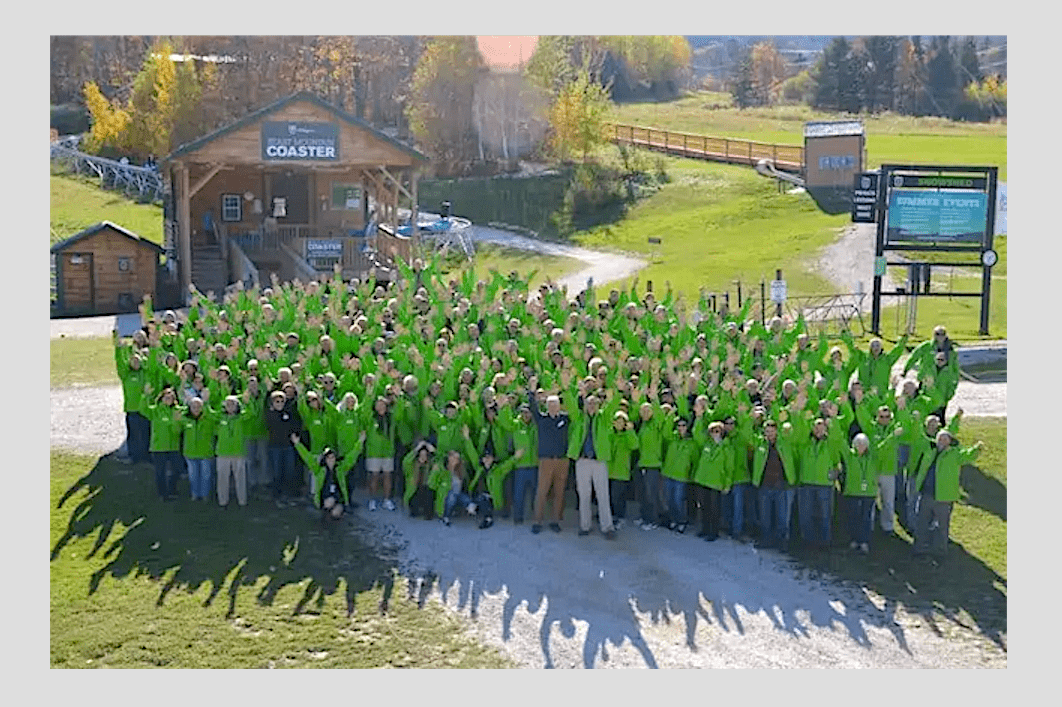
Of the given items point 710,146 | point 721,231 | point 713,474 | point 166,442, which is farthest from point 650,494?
point 710,146

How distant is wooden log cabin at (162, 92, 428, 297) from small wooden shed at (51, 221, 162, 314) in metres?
0.85

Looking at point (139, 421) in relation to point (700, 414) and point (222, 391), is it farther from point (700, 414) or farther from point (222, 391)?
point (700, 414)

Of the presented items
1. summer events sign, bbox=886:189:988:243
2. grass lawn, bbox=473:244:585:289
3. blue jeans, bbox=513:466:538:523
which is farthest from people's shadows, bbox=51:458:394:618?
grass lawn, bbox=473:244:585:289

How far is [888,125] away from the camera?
141 ft

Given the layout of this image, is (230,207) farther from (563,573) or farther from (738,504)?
(563,573)

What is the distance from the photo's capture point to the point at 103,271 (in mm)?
28312

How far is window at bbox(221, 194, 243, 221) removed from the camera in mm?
32156

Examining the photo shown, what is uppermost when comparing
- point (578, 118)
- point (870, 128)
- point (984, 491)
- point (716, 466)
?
point (578, 118)

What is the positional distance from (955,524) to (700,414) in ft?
Result: 9.60

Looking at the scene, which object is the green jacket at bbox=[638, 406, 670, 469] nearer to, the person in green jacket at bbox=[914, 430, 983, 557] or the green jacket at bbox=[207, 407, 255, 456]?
the person in green jacket at bbox=[914, 430, 983, 557]

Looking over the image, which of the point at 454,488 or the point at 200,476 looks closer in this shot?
the point at 454,488

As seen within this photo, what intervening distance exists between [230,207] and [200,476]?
19.4 m

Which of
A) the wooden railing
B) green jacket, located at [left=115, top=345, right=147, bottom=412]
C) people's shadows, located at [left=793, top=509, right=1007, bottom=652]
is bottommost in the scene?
people's shadows, located at [left=793, top=509, right=1007, bottom=652]

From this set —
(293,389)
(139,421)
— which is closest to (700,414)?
(293,389)
